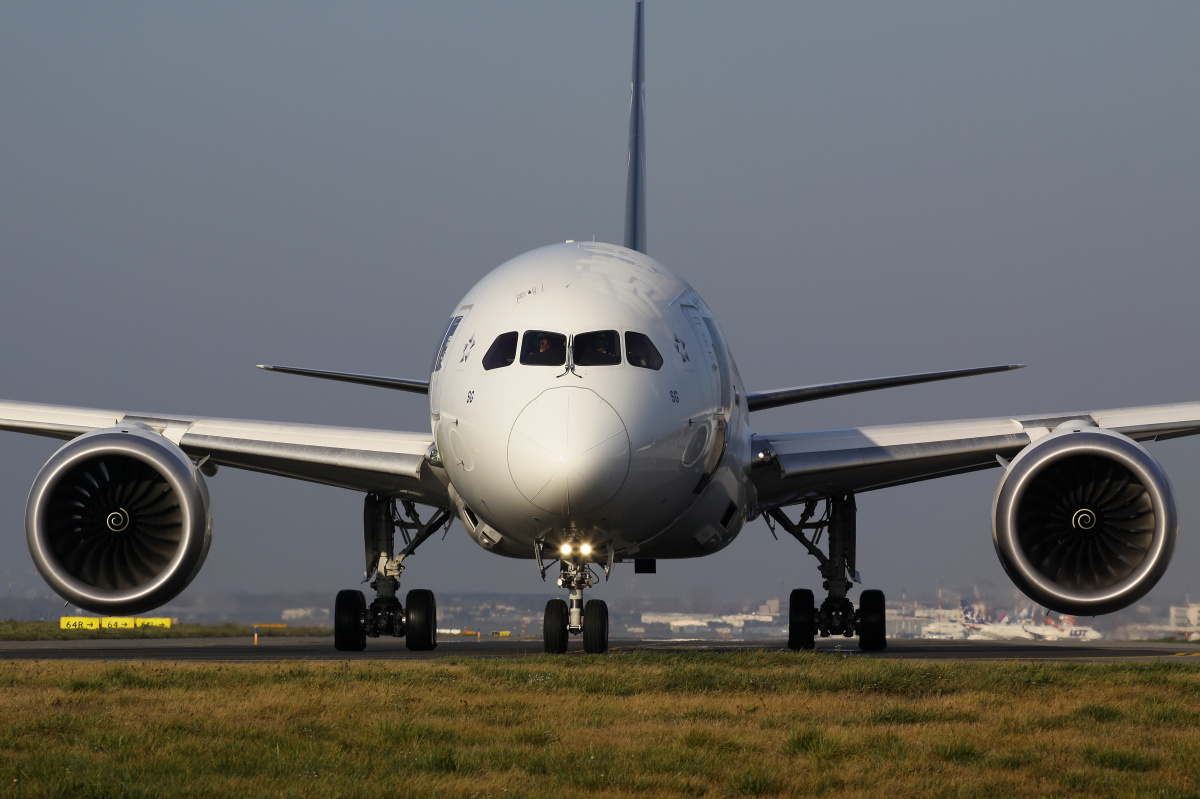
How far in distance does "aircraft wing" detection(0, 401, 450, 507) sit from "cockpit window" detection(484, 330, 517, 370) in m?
3.57

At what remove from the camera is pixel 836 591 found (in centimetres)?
2030

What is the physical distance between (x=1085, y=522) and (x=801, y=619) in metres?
5.04

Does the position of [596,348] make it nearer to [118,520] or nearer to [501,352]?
[501,352]

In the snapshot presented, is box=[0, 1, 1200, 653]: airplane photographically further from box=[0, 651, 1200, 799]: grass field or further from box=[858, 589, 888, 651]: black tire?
box=[0, 651, 1200, 799]: grass field

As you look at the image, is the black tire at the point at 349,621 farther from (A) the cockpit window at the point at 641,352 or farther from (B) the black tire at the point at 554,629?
(A) the cockpit window at the point at 641,352

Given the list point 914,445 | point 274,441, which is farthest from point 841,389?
point 274,441

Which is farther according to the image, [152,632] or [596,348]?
[152,632]

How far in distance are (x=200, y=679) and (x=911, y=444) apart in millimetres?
9951

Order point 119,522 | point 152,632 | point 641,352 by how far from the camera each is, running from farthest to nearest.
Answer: point 152,632 < point 119,522 < point 641,352

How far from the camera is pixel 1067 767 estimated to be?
707cm

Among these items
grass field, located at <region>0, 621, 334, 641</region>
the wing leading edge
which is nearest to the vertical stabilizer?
the wing leading edge

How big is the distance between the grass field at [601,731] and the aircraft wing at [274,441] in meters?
5.45

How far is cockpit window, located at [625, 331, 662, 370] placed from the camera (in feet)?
45.6

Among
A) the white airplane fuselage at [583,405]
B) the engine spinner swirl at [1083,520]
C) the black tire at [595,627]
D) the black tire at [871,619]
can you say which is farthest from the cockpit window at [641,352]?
the black tire at [871,619]
